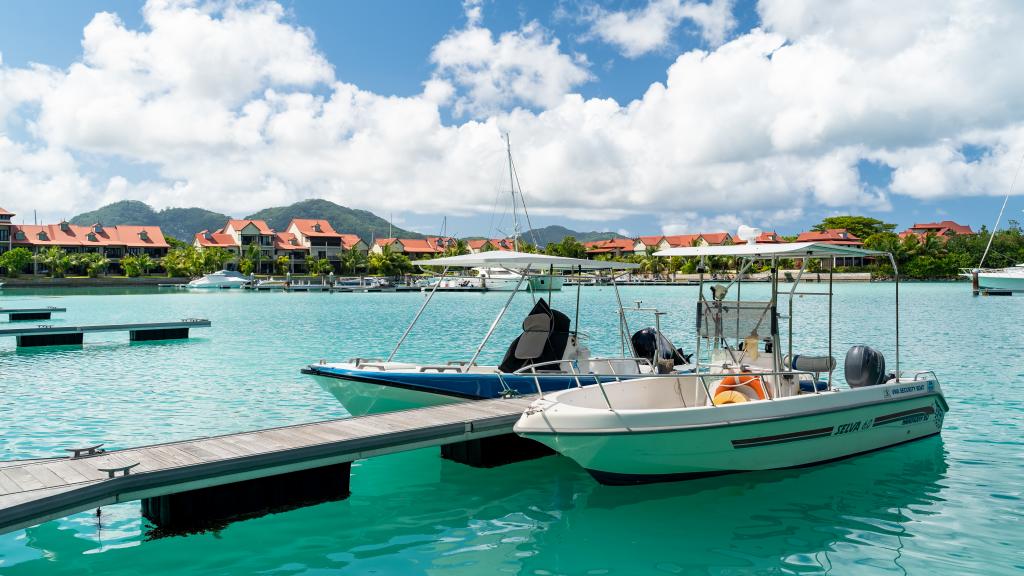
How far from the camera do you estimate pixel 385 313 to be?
2079 inches

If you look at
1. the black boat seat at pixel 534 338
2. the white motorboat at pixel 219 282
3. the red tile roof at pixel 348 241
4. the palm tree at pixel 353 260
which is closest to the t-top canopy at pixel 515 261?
the black boat seat at pixel 534 338

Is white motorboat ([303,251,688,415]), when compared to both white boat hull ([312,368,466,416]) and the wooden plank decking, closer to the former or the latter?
white boat hull ([312,368,466,416])

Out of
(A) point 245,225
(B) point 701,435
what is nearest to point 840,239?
(A) point 245,225

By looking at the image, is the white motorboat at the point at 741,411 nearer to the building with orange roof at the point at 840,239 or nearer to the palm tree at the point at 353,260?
the palm tree at the point at 353,260

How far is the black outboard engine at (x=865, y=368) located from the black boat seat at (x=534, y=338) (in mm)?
4933

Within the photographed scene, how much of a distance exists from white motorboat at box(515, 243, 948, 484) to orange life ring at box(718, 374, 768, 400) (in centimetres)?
1

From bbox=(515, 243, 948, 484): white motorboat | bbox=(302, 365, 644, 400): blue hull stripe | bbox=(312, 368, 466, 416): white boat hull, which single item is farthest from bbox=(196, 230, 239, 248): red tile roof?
bbox=(515, 243, 948, 484): white motorboat

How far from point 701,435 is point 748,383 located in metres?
1.85

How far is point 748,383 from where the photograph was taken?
34.1 ft

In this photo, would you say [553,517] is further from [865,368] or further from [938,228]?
[938,228]

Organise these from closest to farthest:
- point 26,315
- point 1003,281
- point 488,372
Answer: point 488,372, point 26,315, point 1003,281

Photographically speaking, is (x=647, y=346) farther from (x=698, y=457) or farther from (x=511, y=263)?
(x=698, y=457)

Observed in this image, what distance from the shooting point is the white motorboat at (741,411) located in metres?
8.87

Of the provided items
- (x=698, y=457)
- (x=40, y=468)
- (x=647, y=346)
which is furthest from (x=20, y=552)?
(x=647, y=346)
